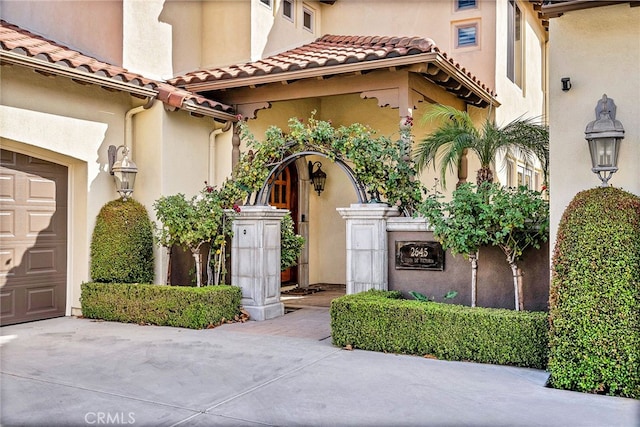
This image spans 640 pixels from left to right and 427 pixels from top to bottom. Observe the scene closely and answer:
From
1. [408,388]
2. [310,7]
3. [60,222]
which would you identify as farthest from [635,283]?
[310,7]

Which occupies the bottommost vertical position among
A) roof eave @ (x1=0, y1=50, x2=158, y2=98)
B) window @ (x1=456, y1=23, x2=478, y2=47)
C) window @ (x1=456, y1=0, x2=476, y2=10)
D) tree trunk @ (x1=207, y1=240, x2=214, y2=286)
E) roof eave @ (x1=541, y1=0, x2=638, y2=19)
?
tree trunk @ (x1=207, y1=240, x2=214, y2=286)

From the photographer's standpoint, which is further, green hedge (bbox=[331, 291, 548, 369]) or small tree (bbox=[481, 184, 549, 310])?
small tree (bbox=[481, 184, 549, 310])

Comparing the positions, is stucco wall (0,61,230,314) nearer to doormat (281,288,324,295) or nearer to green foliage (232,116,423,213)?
green foliage (232,116,423,213)

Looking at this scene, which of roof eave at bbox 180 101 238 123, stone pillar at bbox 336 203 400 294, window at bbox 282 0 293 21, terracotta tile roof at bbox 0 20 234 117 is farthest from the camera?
window at bbox 282 0 293 21

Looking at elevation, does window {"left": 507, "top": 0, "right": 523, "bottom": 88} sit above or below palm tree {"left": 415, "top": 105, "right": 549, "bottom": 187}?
above

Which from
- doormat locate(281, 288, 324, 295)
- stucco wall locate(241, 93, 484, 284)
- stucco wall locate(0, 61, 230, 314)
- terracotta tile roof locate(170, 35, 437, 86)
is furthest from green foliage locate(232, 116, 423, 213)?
doormat locate(281, 288, 324, 295)

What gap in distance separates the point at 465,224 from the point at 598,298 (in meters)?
1.73

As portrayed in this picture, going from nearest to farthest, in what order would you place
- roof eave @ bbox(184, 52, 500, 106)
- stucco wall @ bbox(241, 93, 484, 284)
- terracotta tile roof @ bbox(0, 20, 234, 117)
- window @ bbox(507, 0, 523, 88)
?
terracotta tile roof @ bbox(0, 20, 234, 117), roof eave @ bbox(184, 52, 500, 106), stucco wall @ bbox(241, 93, 484, 284), window @ bbox(507, 0, 523, 88)

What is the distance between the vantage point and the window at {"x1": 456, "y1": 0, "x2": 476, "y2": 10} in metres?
11.6

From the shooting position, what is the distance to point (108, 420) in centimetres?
408

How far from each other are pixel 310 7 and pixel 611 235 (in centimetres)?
994

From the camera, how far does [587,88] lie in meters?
5.33

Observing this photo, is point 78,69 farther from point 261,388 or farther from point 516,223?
point 516,223

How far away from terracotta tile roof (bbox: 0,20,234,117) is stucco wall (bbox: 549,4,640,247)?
222 inches
